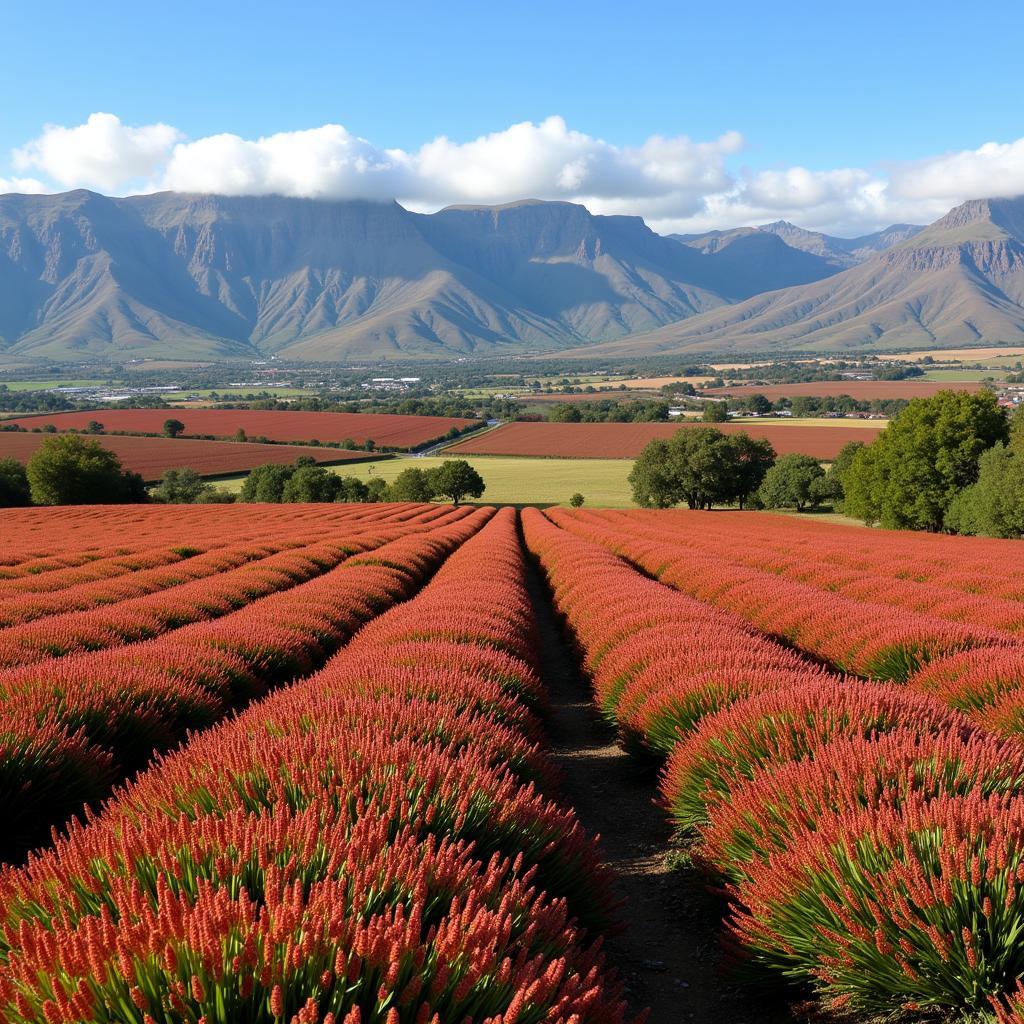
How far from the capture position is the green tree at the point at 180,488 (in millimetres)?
66000

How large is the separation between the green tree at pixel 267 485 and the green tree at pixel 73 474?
10900 mm

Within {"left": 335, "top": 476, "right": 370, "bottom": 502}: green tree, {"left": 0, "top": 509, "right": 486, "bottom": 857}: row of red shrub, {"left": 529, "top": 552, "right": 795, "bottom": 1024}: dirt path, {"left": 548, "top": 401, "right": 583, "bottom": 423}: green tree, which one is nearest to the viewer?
{"left": 529, "top": 552, "right": 795, "bottom": 1024}: dirt path

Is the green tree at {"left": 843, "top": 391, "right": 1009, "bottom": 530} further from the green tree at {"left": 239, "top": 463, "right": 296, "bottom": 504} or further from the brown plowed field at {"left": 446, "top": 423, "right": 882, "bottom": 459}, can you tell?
the green tree at {"left": 239, "top": 463, "right": 296, "bottom": 504}

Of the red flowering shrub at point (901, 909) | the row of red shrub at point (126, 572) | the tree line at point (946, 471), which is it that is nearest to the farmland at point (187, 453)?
the row of red shrub at point (126, 572)

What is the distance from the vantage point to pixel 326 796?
10.7ft

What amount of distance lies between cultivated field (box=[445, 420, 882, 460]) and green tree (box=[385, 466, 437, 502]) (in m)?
30.6

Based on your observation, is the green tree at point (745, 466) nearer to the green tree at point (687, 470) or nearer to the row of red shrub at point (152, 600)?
the green tree at point (687, 470)

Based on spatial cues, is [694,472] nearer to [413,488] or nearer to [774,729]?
[413,488]

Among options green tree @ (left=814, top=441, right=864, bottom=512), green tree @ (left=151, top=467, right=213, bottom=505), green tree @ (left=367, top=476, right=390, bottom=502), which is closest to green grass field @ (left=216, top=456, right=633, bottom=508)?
green tree @ (left=151, top=467, right=213, bottom=505)

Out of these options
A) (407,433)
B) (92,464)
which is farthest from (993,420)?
(407,433)

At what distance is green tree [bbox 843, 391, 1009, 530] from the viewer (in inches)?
1610

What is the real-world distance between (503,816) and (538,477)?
253 ft

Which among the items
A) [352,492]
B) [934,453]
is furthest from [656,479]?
[352,492]

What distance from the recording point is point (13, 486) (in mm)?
60531
